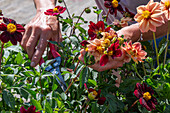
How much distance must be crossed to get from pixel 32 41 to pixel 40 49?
0.14ft

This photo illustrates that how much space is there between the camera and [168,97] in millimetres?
798

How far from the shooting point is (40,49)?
840 mm

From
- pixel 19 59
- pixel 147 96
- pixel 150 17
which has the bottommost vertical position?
pixel 147 96

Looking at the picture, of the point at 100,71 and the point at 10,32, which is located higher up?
the point at 10,32

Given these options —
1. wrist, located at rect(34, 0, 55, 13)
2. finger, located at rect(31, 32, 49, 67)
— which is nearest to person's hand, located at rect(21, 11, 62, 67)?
finger, located at rect(31, 32, 49, 67)

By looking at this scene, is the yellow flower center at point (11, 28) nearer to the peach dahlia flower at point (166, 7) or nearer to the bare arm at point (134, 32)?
the bare arm at point (134, 32)

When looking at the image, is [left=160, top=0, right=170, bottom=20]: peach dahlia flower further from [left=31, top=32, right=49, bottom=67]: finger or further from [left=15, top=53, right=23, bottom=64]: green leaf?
[left=15, top=53, right=23, bottom=64]: green leaf

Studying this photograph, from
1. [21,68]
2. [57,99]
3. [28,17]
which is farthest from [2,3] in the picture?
[57,99]

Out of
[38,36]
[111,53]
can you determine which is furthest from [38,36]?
[111,53]

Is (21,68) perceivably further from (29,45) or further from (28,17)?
(28,17)

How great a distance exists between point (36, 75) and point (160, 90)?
41 centimetres

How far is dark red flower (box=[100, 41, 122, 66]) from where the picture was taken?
637mm

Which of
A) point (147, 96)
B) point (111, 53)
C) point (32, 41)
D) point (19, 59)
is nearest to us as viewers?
point (111, 53)

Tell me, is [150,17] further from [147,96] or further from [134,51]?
[147,96]
